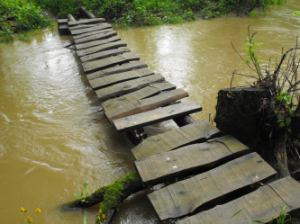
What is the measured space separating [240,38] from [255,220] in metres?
6.05

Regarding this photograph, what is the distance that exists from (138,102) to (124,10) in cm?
Result: 688

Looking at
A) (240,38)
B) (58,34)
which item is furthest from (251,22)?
(58,34)

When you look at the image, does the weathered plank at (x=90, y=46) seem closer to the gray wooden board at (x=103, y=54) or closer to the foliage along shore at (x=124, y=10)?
the gray wooden board at (x=103, y=54)

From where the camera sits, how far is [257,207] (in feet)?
5.80

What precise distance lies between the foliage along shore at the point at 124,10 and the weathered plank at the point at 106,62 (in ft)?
12.6

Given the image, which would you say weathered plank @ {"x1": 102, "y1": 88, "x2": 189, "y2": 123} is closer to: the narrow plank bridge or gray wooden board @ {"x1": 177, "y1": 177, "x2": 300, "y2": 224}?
the narrow plank bridge

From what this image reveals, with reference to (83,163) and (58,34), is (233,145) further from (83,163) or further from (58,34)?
(58,34)

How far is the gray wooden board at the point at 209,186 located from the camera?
1808 millimetres

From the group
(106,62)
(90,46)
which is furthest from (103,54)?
(90,46)

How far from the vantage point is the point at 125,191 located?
2.12 m

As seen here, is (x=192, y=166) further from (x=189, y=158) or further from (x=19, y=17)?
(x=19, y=17)

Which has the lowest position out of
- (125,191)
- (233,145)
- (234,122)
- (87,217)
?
(87,217)

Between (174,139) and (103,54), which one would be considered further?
(103,54)

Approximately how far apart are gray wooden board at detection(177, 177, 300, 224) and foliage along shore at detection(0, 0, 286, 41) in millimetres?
7280
